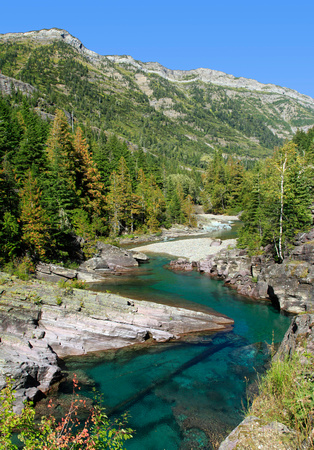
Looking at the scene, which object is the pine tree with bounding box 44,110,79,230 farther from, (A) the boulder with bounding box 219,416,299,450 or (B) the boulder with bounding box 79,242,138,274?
(A) the boulder with bounding box 219,416,299,450

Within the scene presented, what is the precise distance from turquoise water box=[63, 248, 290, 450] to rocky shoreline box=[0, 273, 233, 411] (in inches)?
40.2

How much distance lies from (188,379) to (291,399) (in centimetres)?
905

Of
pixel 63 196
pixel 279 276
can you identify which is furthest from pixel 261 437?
pixel 63 196

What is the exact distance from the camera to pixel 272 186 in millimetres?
30250

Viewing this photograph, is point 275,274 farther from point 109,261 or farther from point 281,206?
point 109,261

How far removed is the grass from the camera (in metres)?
5.37

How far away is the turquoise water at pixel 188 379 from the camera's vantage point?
412 inches

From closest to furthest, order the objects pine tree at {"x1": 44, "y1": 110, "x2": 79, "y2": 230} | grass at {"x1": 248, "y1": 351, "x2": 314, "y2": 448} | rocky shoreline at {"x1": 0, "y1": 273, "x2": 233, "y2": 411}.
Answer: grass at {"x1": 248, "y1": 351, "x2": 314, "y2": 448} → rocky shoreline at {"x1": 0, "y1": 273, "x2": 233, "y2": 411} → pine tree at {"x1": 44, "y1": 110, "x2": 79, "y2": 230}

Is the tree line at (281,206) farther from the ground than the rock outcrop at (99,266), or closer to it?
farther from the ground

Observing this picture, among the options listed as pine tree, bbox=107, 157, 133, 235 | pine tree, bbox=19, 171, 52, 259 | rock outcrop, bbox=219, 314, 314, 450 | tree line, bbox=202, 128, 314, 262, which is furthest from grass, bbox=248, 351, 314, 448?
pine tree, bbox=107, 157, 133, 235

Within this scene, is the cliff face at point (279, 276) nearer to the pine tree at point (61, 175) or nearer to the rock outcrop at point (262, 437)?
the rock outcrop at point (262, 437)

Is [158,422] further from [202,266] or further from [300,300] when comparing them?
[202,266]

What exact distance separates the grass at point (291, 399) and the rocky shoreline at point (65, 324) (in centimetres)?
1018

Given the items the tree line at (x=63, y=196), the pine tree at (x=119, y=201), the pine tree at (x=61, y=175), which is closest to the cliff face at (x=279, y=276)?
the tree line at (x=63, y=196)
